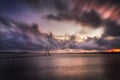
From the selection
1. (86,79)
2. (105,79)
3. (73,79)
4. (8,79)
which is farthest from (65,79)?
(8,79)

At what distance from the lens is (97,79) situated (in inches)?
1582

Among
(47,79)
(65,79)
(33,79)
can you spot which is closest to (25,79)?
(33,79)

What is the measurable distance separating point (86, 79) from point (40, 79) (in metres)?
9.84

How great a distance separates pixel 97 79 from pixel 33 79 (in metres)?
13.6

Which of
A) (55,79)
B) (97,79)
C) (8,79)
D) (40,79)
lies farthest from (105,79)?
(8,79)

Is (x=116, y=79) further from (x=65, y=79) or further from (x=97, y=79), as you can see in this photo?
(x=65, y=79)

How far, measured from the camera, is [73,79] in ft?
134

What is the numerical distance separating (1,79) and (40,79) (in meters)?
8.07

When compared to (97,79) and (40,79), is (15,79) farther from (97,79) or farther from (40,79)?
(97,79)

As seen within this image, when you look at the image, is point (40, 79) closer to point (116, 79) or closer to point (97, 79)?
point (97, 79)

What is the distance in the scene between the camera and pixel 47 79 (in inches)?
1613

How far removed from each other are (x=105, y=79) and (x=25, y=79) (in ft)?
55.4

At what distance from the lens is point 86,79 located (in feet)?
133

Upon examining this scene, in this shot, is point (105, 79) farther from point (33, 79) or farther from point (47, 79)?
point (33, 79)
